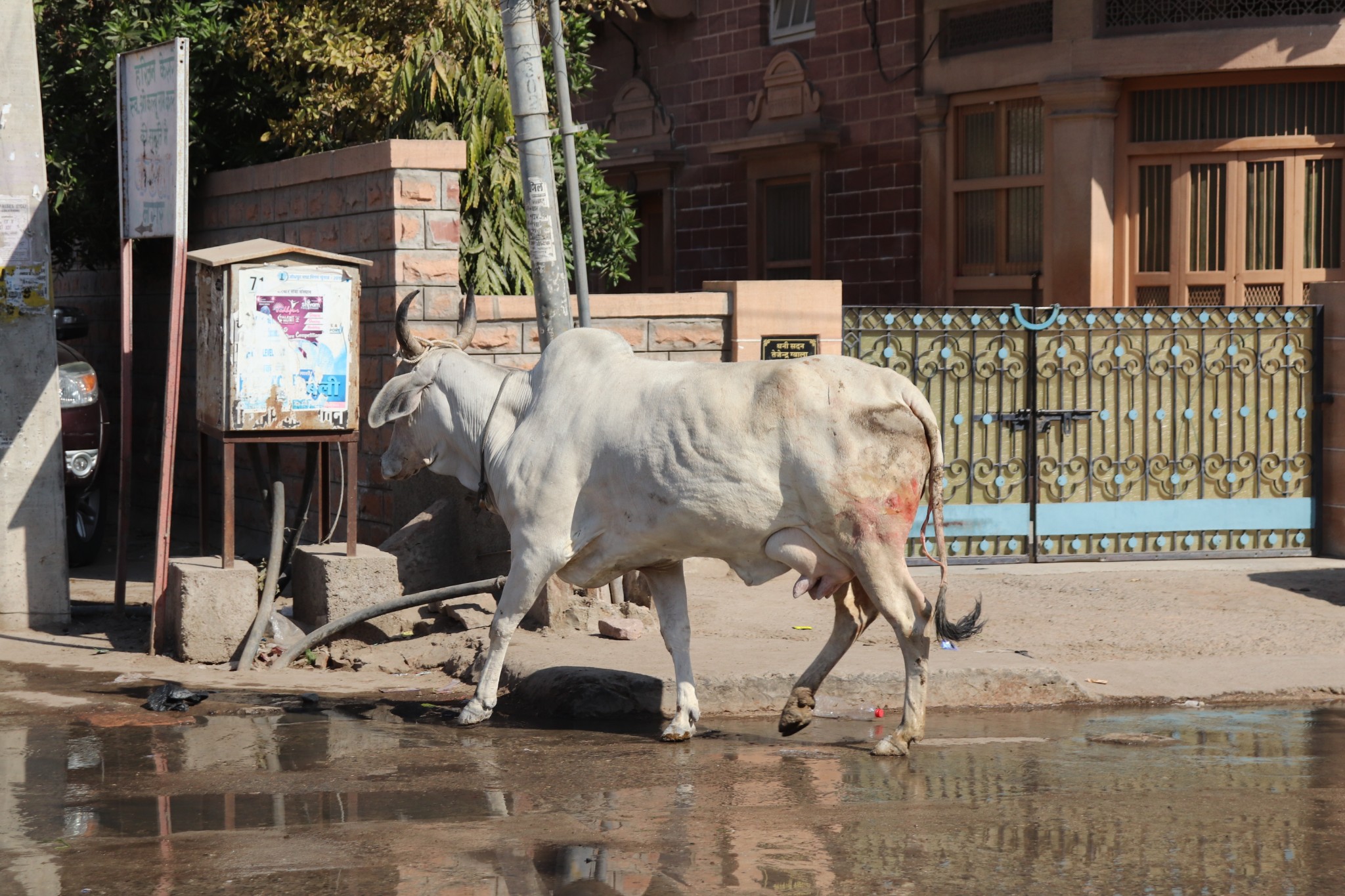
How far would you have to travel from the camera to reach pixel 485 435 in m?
7.51

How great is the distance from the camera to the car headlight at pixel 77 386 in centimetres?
1180

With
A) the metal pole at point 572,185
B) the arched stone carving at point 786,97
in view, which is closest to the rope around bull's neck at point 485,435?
the metal pole at point 572,185

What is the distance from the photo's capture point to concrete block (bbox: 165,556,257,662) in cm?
866

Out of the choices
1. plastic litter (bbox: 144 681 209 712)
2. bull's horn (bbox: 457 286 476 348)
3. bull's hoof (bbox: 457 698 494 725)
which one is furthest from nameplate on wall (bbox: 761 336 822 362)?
plastic litter (bbox: 144 681 209 712)

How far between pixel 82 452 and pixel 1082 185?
8.81 metres

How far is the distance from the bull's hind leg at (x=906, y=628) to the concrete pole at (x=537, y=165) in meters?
2.94

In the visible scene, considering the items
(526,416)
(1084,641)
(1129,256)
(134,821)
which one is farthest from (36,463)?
(1129,256)

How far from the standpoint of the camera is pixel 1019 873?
16.5ft

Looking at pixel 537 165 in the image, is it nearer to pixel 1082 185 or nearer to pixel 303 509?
pixel 303 509

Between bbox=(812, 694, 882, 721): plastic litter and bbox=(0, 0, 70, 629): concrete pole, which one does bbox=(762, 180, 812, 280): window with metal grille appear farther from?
bbox=(812, 694, 882, 721): plastic litter

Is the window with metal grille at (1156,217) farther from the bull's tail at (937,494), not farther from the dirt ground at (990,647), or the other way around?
the bull's tail at (937,494)

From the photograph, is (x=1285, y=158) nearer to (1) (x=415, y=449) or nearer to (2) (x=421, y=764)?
(1) (x=415, y=449)

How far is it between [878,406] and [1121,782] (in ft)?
5.76

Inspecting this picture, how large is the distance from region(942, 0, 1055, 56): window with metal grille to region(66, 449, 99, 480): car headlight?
892 cm
